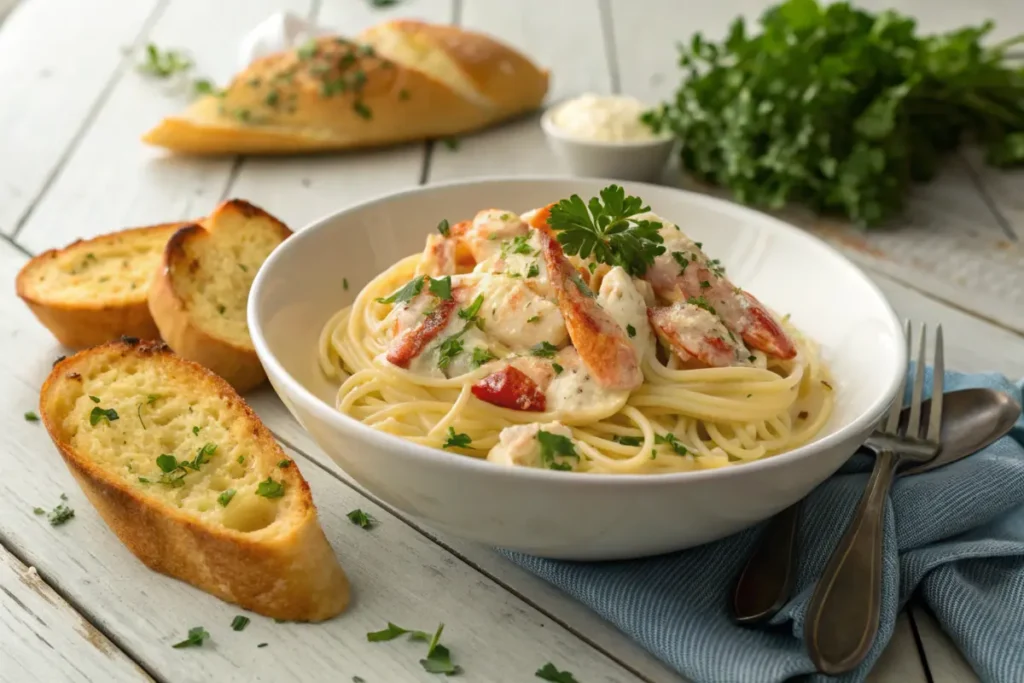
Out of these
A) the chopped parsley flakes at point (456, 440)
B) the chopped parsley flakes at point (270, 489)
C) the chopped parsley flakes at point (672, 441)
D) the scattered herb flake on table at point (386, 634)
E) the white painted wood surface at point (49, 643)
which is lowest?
the scattered herb flake on table at point (386, 634)

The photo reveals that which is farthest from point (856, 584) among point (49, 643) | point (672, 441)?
point (49, 643)

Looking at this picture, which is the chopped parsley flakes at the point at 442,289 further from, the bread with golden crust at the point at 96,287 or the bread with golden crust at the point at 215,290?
the bread with golden crust at the point at 96,287

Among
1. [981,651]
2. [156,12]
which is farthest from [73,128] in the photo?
[981,651]

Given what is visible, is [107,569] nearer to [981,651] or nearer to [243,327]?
[243,327]

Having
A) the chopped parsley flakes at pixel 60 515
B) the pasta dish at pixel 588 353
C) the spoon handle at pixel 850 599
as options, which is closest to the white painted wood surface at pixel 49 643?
the chopped parsley flakes at pixel 60 515

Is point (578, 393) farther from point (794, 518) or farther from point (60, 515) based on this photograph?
point (60, 515)

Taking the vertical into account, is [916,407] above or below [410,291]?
below
